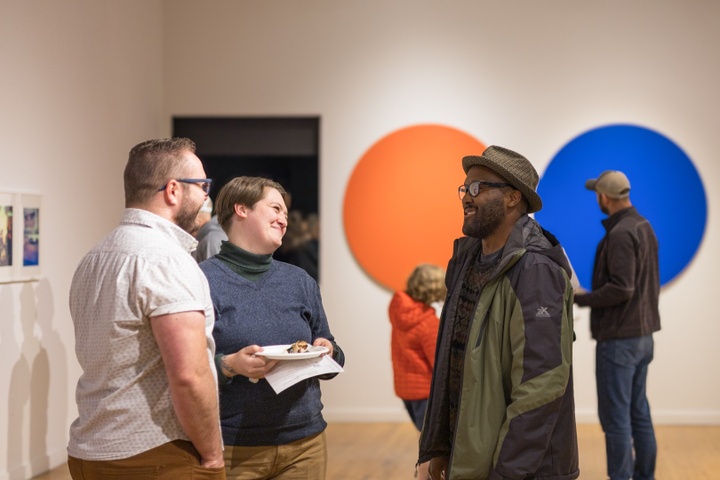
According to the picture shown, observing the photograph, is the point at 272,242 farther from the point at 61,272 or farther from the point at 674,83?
the point at 674,83

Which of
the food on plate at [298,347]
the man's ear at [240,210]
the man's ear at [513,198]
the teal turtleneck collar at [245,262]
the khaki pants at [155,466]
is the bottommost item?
the khaki pants at [155,466]

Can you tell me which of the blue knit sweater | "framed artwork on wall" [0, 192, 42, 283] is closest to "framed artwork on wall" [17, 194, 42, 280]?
"framed artwork on wall" [0, 192, 42, 283]

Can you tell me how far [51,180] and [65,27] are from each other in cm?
97

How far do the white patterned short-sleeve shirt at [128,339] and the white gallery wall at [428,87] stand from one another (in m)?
4.48

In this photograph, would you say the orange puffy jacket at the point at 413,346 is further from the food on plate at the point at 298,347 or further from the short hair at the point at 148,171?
the short hair at the point at 148,171

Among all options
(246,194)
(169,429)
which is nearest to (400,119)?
(246,194)

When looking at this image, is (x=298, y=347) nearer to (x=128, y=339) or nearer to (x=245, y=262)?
(x=245, y=262)

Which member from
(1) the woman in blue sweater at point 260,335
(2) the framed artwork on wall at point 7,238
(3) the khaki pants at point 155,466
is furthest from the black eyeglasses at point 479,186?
(2) the framed artwork on wall at point 7,238

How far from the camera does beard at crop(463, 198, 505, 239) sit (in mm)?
2707

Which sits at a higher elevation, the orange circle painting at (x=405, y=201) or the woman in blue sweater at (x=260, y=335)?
the orange circle painting at (x=405, y=201)

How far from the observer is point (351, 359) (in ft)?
23.7

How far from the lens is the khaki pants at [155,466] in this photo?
2.16 metres

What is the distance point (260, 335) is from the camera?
273 centimetres

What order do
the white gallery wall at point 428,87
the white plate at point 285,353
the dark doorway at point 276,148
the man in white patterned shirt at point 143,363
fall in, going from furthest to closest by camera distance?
1. the dark doorway at point 276,148
2. the white gallery wall at point 428,87
3. the white plate at point 285,353
4. the man in white patterned shirt at point 143,363
